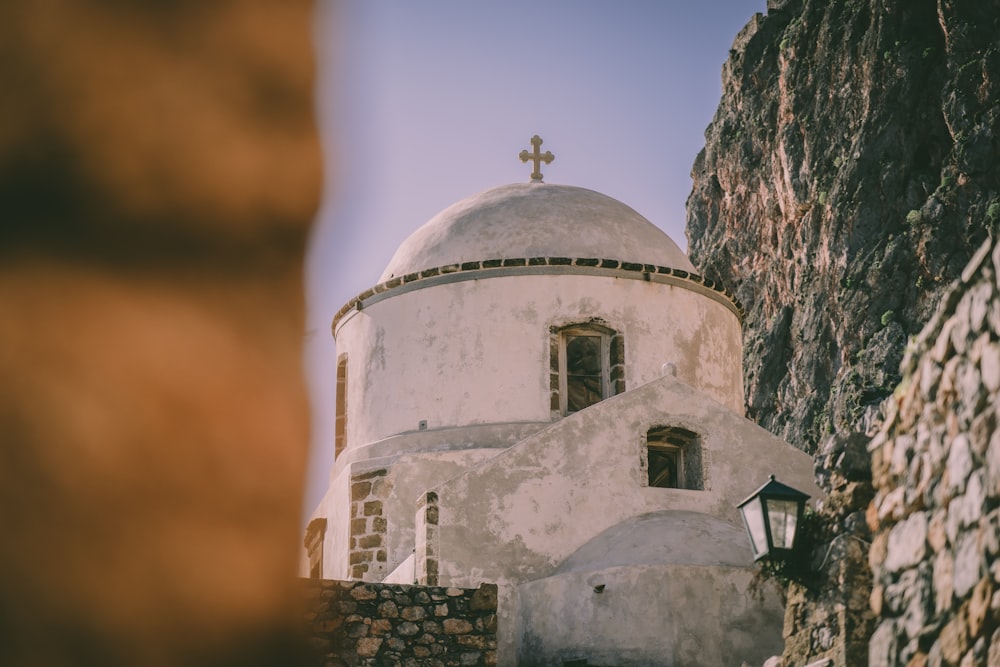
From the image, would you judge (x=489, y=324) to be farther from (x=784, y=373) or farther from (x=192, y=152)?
(x=784, y=373)

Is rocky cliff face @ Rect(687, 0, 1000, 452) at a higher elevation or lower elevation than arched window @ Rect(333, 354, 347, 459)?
higher

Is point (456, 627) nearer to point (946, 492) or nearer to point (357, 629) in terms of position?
point (357, 629)

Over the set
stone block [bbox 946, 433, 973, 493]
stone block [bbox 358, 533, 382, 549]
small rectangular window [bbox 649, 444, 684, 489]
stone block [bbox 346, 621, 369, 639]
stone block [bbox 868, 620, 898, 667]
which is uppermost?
small rectangular window [bbox 649, 444, 684, 489]

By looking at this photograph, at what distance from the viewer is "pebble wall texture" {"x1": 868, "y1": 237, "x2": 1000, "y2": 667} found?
652 centimetres

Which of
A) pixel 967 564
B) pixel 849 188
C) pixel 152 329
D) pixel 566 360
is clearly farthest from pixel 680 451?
pixel 849 188

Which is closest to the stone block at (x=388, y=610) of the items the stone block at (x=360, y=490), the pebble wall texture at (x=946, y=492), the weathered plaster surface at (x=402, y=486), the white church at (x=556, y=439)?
the white church at (x=556, y=439)

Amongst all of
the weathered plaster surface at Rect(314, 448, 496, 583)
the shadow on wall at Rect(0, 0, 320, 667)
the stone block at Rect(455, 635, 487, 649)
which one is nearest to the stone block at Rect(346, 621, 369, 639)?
the stone block at Rect(455, 635, 487, 649)

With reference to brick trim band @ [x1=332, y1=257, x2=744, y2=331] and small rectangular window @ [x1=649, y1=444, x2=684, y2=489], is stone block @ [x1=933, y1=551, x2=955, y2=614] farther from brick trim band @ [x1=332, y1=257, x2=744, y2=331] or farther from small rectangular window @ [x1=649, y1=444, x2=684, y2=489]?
brick trim band @ [x1=332, y1=257, x2=744, y2=331]

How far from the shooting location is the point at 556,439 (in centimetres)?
1709

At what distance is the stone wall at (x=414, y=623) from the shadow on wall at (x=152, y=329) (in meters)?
12.3

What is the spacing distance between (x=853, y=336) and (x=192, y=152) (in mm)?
41187

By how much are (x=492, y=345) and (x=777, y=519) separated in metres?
9.35

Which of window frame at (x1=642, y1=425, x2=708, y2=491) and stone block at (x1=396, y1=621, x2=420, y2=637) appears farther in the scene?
window frame at (x1=642, y1=425, x2=708, y2=491)

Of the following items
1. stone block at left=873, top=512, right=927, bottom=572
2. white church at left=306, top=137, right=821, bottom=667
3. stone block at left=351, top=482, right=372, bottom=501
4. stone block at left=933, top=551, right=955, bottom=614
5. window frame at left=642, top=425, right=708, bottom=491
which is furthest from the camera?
stone block at left=351, top=482, right=372, bottom=501
